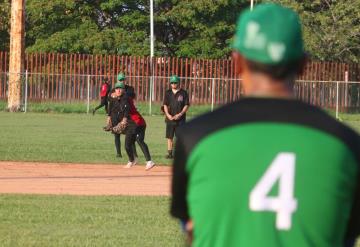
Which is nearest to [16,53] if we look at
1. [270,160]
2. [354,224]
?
[354,224]

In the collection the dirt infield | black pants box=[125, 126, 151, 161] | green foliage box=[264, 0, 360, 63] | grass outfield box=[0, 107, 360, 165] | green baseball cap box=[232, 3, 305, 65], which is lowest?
grass outfield box=[0, 107, 360, 165]

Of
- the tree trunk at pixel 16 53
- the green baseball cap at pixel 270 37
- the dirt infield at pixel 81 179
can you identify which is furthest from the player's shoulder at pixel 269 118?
the tree trunk at pixel 16 53

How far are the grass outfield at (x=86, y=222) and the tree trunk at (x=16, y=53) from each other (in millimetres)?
28903

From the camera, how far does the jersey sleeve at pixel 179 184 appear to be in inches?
134

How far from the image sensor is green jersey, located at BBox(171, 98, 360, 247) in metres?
3.22

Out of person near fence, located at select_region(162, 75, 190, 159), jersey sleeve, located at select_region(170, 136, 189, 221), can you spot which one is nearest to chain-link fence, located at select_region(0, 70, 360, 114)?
person near fence, located at select_region(162, 75, 190, 159)

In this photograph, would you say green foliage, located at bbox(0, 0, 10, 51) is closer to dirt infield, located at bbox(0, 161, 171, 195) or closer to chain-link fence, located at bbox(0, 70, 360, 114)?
chain-link fence, located at bbox(0, 70, 360, 114)

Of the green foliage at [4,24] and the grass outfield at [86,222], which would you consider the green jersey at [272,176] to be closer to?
the grass outfield at [86,222]

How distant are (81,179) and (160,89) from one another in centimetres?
2898

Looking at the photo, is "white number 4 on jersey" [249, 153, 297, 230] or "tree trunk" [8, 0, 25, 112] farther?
"tree trunk" [8, 0, 25, 112]

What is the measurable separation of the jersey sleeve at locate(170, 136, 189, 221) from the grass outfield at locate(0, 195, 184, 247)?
6.67 meters

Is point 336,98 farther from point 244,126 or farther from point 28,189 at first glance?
point 244,126

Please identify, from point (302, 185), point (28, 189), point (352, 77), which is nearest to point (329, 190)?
point (302, 185)

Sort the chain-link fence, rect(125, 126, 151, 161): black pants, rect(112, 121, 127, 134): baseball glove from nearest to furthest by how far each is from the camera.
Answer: rect(125, 126, 151, 161): black pants, rect(112, 121, 127, 134): baseball glove, the chain-link fence
